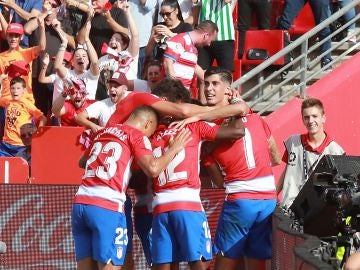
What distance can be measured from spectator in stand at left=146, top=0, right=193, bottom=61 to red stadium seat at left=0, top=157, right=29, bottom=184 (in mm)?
2225

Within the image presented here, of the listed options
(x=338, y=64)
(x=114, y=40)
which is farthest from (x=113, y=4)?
(x=338, y=64)

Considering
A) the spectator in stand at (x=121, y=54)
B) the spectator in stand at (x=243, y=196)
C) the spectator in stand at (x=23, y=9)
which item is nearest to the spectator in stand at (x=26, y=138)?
the spectator in stand at (x=121, y=54)

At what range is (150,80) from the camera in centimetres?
1314

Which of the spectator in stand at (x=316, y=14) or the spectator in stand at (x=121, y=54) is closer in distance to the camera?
the spectator in stand at (x=121, y=54)

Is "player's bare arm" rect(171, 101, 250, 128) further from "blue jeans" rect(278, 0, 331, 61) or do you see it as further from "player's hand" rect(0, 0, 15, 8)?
"player's hand" rect(0, 0, 15, 8)

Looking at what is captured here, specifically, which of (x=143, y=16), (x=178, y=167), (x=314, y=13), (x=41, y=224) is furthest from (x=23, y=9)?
(x=178, y=167)

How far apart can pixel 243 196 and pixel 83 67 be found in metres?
4.53

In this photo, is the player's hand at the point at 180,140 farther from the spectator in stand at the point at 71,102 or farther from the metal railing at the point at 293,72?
the metal railing at the point at 293,72

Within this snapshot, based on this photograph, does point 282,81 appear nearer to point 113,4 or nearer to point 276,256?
point 113,4

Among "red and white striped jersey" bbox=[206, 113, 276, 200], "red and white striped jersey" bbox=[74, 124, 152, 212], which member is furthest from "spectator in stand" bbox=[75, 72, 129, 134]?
"red and white striped jersey" bbox=[74, 124, 152, 212]

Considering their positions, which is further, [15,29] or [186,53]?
[15,29]

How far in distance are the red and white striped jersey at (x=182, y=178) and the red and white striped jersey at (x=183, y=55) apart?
126 inches

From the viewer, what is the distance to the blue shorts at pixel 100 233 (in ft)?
31.5

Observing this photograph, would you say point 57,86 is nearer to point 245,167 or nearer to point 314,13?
point 314,13
